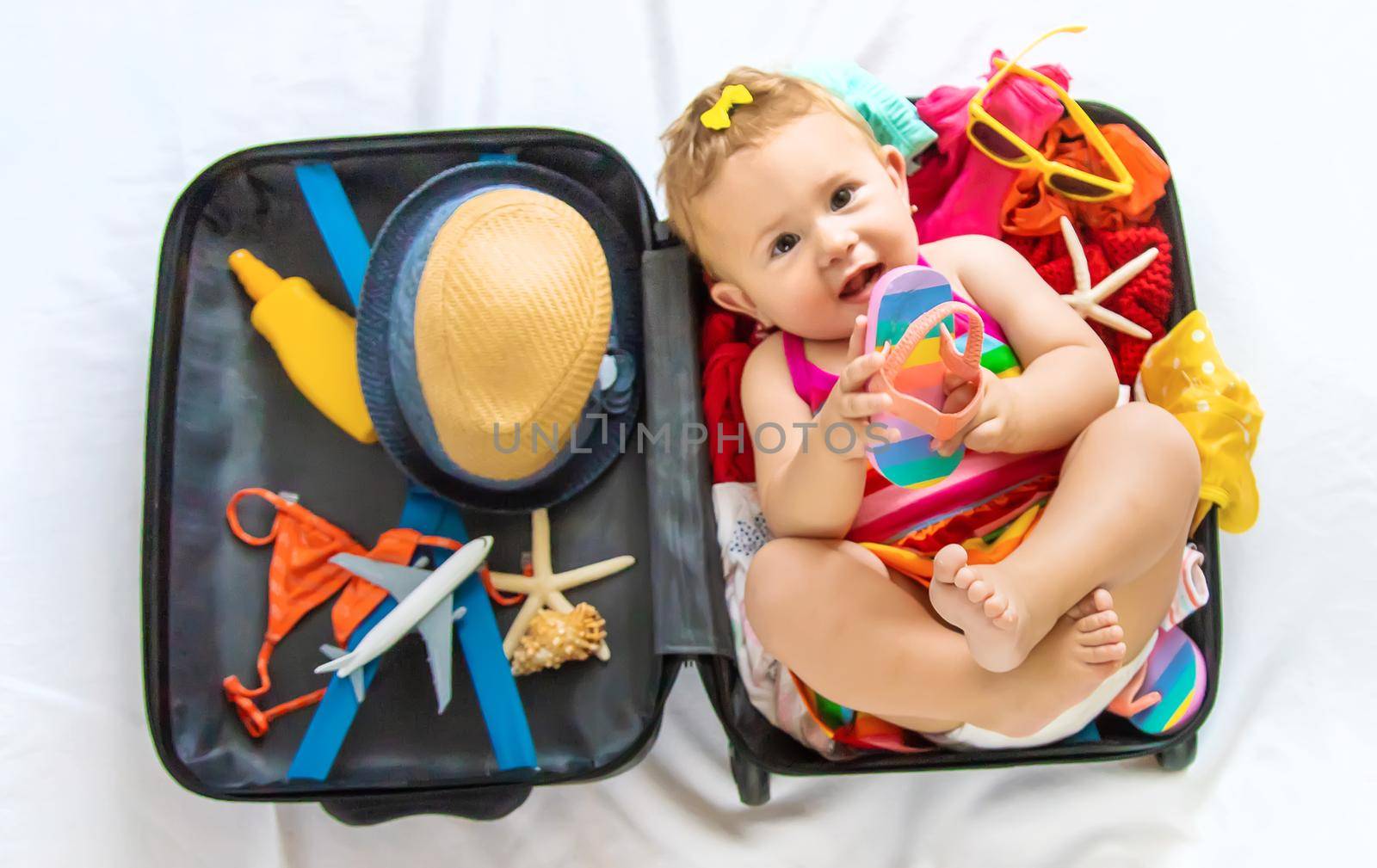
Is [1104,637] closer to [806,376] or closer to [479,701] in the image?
[806,376]

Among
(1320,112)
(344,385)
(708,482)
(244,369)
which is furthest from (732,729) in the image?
(1320,112)

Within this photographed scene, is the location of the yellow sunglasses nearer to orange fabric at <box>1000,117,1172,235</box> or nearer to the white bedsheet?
orange fabric at <box>1000,117,1172,235</box>

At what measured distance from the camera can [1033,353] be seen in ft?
3.12

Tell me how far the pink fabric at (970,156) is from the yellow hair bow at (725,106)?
0.26 meters

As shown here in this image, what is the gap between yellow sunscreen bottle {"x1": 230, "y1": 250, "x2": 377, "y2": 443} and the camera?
3.54 feet

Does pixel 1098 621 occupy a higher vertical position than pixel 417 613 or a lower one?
higher

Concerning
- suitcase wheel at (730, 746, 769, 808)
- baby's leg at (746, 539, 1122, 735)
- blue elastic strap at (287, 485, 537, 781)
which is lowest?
suitcase wheel at (730, 746, 769, 808)

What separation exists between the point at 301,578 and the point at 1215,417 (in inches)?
34.8

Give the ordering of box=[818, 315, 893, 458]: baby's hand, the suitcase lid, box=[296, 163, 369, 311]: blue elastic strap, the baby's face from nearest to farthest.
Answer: box=[818, 315, 893, 458]: baby's hand → the baby's face → the suitcase lid → box=[296, 163, 369, 311]: blue elastic strap

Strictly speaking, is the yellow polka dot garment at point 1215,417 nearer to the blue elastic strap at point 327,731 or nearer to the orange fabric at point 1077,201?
the orange fabric at point 1077,201

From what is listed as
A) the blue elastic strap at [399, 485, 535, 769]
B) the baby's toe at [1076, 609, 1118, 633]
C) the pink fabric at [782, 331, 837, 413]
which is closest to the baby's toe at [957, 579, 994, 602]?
the baby's toe at [1076, 609, 1118, 633]

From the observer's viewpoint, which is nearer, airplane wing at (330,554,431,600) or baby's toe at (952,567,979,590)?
baby's toe at (952,567,979,590)

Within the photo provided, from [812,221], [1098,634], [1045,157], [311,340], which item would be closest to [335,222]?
[311,340]

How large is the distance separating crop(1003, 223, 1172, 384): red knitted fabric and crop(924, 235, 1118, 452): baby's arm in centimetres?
8
